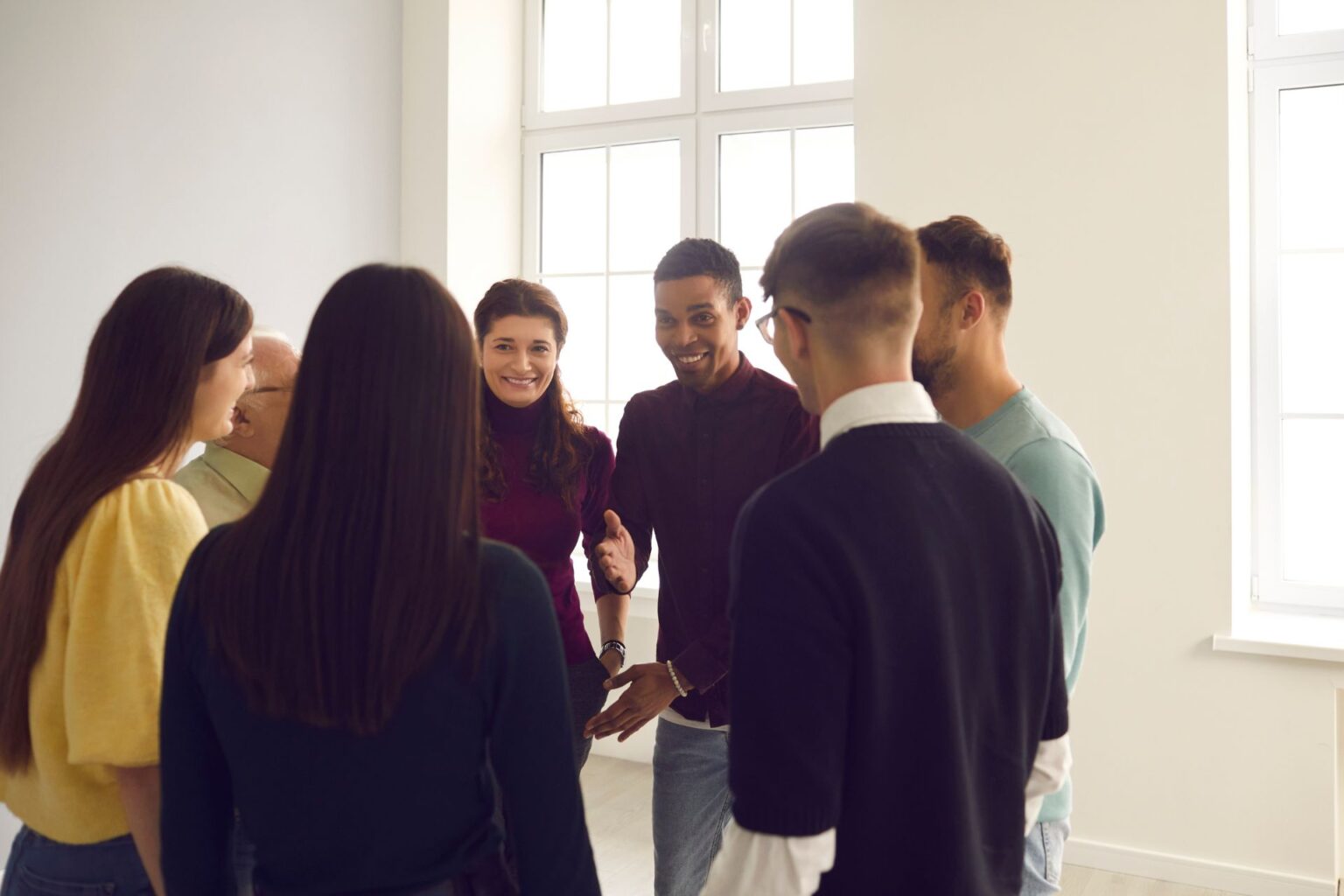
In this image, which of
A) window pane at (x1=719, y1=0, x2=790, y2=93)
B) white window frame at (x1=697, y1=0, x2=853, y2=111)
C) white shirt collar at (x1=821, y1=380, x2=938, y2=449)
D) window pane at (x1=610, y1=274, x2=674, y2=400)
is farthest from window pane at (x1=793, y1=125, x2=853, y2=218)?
white shirt collar at (x1=821, y1=380, x2=938, y2=449)

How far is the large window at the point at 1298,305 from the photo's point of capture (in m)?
3.26

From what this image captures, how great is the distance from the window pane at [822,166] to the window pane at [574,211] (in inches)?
35.6

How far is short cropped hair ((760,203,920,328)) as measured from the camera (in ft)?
3.67

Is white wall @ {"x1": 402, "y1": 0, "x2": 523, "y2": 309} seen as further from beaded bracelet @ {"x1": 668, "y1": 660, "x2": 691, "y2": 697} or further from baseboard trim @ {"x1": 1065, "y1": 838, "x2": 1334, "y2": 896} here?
baseboard trim @ {"x1": 1065, "y1": 838, "x2": 1334, "y2": 896}

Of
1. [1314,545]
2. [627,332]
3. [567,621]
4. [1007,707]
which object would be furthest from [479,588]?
[627,332]

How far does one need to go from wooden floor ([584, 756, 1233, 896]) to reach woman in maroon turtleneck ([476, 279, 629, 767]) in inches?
40.3

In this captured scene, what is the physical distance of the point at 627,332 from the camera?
4.54 m

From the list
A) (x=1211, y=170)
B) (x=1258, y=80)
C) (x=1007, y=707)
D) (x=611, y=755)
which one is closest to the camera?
(x=1007, y=707)

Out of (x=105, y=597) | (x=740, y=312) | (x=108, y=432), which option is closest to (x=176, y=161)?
(x=740, y=312)

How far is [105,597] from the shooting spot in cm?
117

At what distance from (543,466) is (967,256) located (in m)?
0.93

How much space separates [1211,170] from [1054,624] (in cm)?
239

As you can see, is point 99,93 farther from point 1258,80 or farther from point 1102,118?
point 1258,80

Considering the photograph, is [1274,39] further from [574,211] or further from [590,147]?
[574,211]
